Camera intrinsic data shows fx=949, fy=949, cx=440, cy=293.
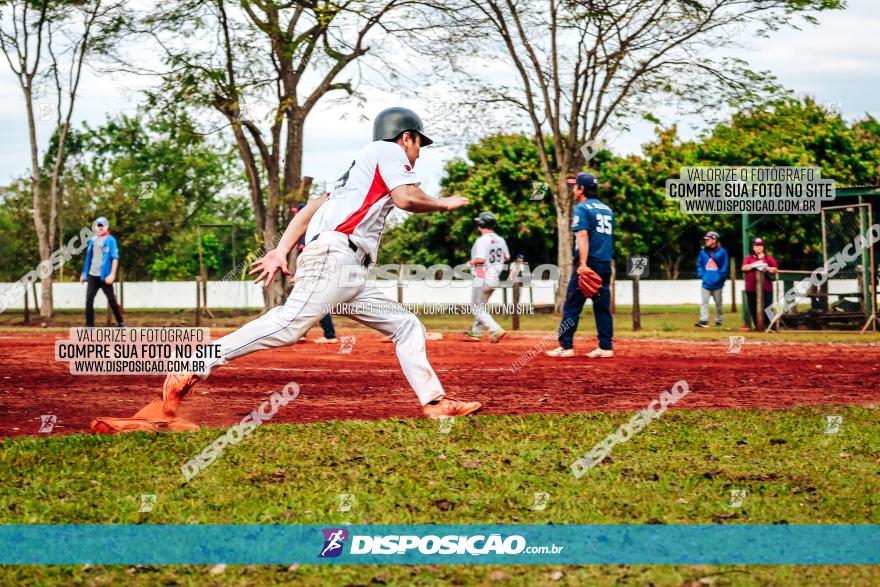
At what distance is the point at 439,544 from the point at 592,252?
834 cm

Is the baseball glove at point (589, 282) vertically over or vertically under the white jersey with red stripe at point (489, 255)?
under

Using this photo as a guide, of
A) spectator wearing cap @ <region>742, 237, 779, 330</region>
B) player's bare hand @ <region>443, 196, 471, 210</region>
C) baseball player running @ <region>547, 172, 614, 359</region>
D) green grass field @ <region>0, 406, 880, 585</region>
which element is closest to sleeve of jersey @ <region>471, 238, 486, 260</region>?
baseball player running @ <region>547, 172, 614, 359</region>

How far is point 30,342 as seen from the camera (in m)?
15.3

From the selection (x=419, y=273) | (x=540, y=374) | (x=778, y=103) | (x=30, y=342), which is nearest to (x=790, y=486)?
(x=540, y=374)

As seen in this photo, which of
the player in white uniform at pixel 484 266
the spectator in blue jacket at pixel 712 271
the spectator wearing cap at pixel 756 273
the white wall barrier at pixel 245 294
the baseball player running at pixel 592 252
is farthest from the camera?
the white wall barrier at pixel 245 294

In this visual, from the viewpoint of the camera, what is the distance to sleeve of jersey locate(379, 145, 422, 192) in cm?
602

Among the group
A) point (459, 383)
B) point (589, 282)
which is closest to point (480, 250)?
point (589, 282)

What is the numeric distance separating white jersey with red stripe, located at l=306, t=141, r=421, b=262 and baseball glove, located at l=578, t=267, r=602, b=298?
5637 mm

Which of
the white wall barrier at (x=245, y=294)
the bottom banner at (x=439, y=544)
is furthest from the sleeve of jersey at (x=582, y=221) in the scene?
the white wall barrier at (x=245, y=294)

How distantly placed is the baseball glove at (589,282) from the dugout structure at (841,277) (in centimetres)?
853

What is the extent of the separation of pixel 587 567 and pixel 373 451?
2.07 m

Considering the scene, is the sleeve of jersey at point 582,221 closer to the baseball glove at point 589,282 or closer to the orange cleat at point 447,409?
the baseball glove at point 589,282

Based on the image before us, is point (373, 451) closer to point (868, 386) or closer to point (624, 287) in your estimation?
point (868, 386)

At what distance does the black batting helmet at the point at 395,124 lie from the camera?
6477 millimetres
